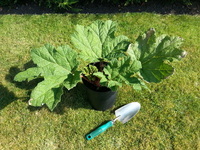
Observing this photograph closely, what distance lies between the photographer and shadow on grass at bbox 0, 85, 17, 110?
2.96m

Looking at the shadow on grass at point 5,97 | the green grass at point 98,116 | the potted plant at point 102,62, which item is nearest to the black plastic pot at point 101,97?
the potted plant at point 102,62

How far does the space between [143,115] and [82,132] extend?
0.81 m

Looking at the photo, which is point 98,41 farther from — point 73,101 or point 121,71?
point 73,101

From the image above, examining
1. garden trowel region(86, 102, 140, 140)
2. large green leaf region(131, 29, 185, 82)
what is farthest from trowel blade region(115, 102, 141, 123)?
large green leaf region(131, 29, 185, 82)

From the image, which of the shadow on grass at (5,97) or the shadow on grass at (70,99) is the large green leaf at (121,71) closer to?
the shadow on grass at (70,99)

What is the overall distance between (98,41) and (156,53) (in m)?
0.62

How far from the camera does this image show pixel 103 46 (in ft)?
7.61

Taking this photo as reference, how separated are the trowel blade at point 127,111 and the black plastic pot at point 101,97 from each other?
0.47 ft

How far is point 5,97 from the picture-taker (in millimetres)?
3010

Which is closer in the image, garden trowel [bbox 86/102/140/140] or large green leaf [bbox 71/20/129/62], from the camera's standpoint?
large green leaf [bbox 71/20/129/62]

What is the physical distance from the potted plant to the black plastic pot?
1 cm

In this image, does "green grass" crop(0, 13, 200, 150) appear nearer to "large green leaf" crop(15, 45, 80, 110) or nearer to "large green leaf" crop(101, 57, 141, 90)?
"large green leaf" crop(15, 45, 80, 110)

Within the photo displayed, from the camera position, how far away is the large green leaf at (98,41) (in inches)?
88.6

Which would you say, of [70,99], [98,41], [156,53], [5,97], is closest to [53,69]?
[98,41]
